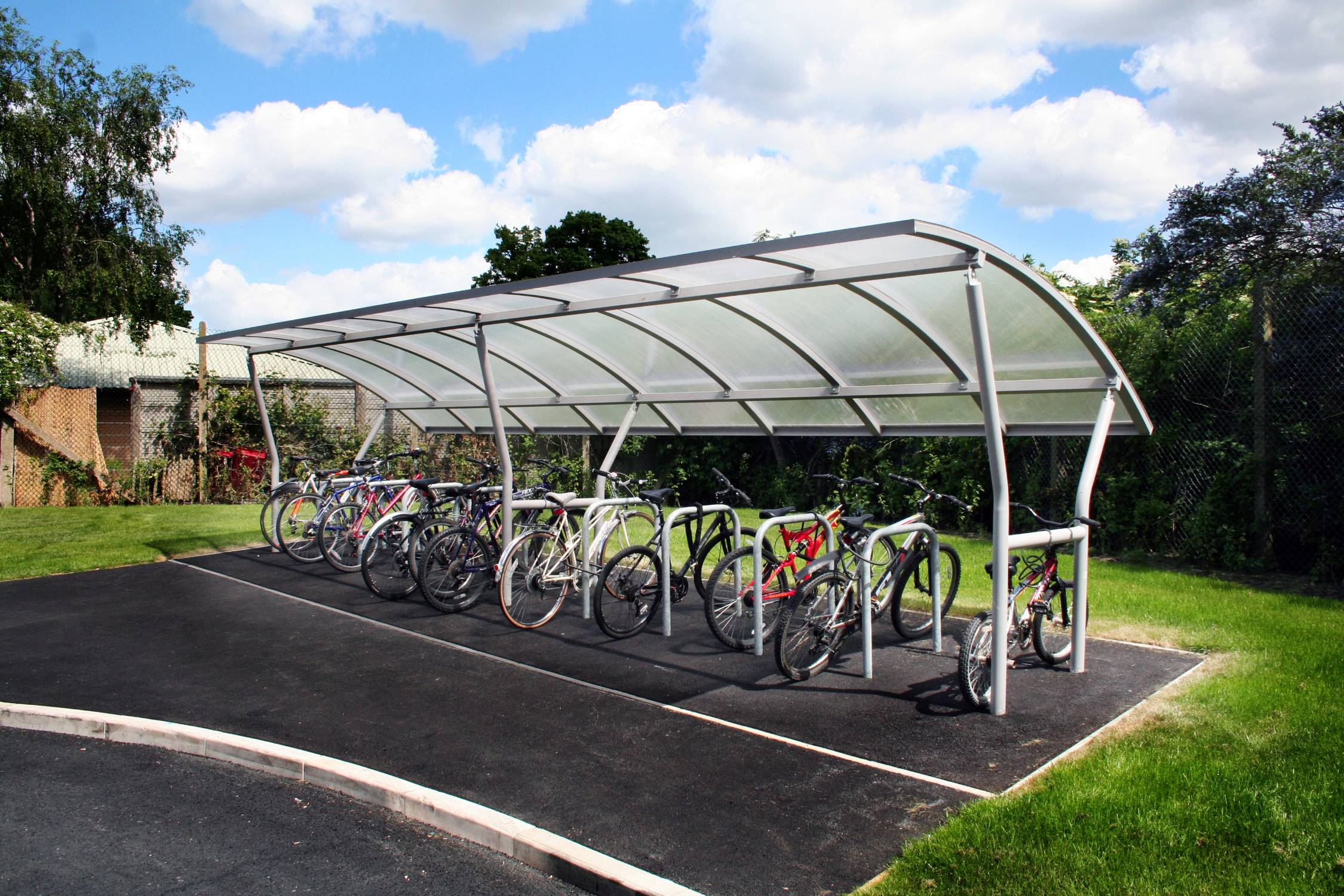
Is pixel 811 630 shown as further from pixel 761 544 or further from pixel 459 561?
pixel 459 561

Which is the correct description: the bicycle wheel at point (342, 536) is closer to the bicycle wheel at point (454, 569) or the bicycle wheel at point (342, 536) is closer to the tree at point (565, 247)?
the bicycle wheel at point (454, 569)

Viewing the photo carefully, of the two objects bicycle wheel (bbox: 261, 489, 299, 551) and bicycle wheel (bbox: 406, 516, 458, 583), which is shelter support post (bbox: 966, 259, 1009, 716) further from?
bicycle wheel (bbox: 261, 489, 299, 551)

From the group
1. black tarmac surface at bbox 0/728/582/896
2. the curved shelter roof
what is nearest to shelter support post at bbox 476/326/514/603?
the curved shelter roof

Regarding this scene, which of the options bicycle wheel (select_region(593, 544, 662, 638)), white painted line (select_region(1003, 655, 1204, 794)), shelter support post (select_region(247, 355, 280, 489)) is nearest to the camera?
white painted line (select_region(1003, 655, 1204, 794))

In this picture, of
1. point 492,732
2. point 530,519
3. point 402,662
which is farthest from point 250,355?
point 492,732

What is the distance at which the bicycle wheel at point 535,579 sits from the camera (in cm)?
668

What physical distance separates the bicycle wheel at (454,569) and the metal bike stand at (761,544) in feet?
7.69

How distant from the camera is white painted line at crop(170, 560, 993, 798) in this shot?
12.8 ft

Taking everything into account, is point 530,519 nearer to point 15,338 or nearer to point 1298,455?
point 1298,455

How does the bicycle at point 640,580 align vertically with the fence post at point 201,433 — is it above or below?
below

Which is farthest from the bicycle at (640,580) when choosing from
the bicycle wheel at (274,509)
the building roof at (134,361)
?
the building roof at (134,361)

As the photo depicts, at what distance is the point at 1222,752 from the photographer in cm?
400

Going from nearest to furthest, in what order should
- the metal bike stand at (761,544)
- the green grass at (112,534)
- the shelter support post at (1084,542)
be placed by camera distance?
1. the shelter support post at (1084,542)
2. the metal bike stand at (761,544)
3. the green grass at (112,534)

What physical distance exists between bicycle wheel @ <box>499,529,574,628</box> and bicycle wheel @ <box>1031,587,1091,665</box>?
3291 millimetres
